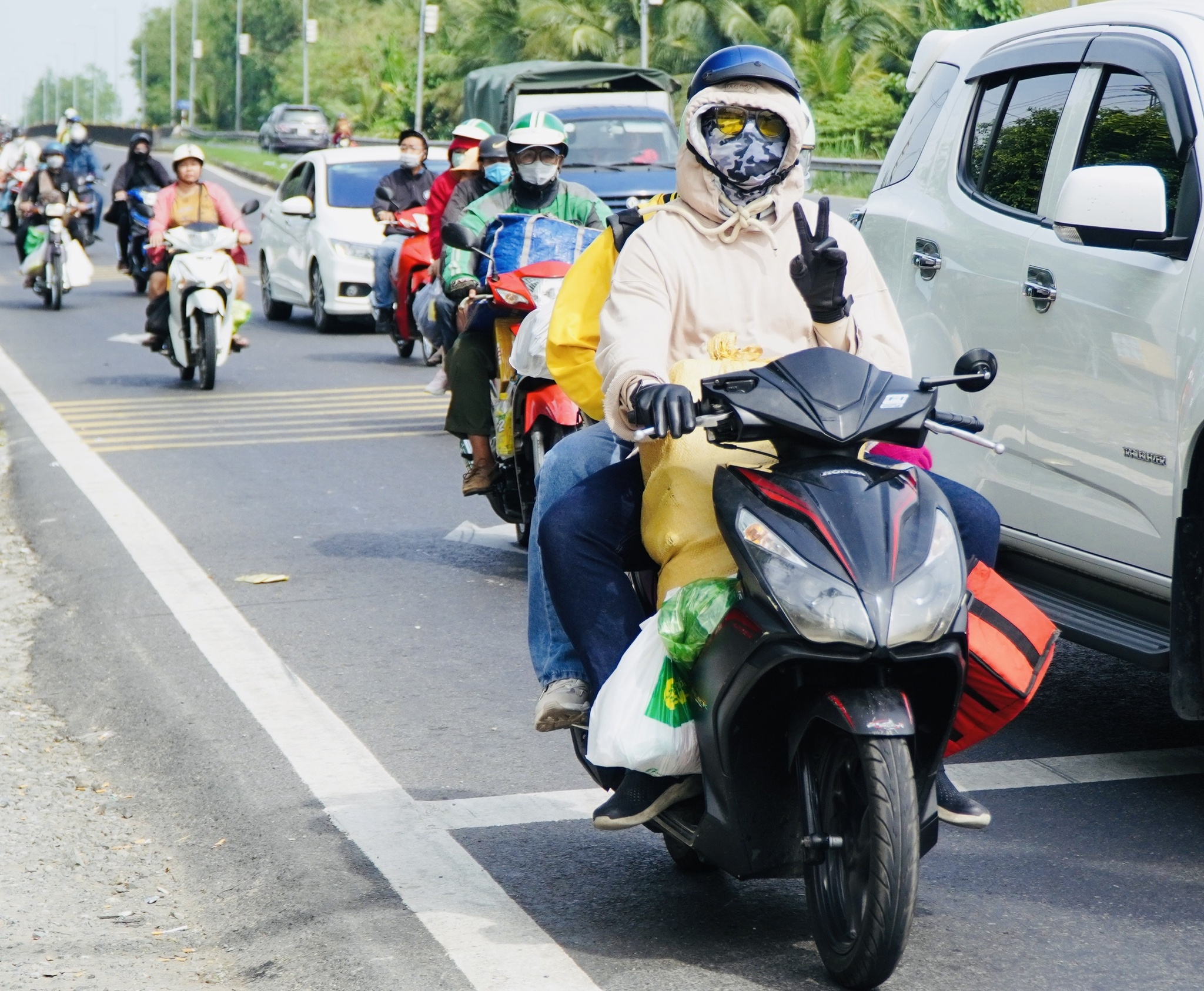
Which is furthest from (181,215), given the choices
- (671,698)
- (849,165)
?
(849,165)

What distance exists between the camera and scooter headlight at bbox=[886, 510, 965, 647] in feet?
11.4

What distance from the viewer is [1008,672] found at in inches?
150

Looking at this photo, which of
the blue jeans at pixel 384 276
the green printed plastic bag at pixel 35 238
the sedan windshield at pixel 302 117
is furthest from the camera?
the sedan windshield at pixel 302 117

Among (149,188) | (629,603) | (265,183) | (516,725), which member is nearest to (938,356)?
(516,725)

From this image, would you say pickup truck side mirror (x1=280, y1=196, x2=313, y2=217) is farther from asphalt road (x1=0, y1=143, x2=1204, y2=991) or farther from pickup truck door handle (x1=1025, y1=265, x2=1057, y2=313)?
pickup truck door handle (x1=1025, y1=265, x2=1057, y2=313)

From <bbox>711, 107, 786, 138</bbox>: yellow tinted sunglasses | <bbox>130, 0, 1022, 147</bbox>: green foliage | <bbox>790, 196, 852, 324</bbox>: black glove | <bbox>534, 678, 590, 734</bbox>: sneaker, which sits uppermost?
<bbox>130, 0, 1022, 147</bbox>: green foliage

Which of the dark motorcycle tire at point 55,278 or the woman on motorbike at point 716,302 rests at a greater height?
the woman on motorbike at point 716,302

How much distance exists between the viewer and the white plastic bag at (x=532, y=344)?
693 centimetres

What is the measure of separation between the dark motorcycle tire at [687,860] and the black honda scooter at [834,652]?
1.82 ft

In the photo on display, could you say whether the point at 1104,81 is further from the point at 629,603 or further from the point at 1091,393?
the point at 629,603

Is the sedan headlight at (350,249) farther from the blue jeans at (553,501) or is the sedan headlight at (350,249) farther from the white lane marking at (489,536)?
the blue jeans at (553,501)

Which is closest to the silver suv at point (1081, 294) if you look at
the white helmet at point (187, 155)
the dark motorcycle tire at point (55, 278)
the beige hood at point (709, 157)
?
the beige hood at point (709, 157)

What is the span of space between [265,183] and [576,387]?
45.1 m

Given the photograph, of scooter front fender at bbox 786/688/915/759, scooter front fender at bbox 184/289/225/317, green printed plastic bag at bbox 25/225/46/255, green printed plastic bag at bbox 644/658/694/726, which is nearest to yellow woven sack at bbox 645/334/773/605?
green printed plastic bag at bbox 644/658/694/726
